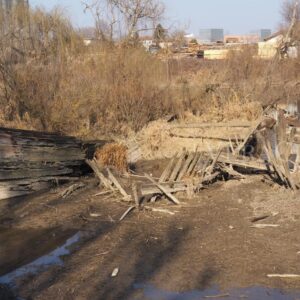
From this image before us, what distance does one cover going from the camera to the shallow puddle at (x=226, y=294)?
5.66 meters

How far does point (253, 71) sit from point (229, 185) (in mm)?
15947

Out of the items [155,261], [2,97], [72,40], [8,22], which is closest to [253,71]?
[72,40]

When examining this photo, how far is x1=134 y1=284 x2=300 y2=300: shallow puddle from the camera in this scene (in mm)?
5660

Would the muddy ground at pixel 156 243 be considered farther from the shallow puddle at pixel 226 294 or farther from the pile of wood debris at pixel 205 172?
the pile of wood debris at pixel 205 172

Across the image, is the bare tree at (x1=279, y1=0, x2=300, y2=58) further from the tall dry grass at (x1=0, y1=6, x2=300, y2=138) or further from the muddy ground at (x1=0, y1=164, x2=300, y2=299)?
the muddy ground at (x1=0, y1=164, x2=300, y2=299)

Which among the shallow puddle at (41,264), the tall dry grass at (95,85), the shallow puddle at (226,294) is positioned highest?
the tall dry grass at (95,85)

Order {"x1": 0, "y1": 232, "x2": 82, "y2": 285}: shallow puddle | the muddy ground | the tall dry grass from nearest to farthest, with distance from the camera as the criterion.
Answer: the muddy ground < {"x1": 0, "y1": 232, "x2": 82, "y2": 285}: shallow puddle < the tall dry grass

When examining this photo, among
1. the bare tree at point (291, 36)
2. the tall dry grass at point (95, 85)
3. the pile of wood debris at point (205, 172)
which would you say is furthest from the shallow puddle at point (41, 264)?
the bare tree at point (291, 36)

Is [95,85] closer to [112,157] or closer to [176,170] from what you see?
[112,157]

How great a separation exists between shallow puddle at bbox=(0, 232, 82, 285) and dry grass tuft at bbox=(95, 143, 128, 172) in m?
4.73

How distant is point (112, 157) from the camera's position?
41.3 ft

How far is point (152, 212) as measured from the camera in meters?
8.68

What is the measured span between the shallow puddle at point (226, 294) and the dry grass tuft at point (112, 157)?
654 centimetres

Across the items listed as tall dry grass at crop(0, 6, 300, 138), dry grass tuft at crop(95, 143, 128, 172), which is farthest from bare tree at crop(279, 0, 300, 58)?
dry grass tuft at crop(95, 143, 128, 172)
